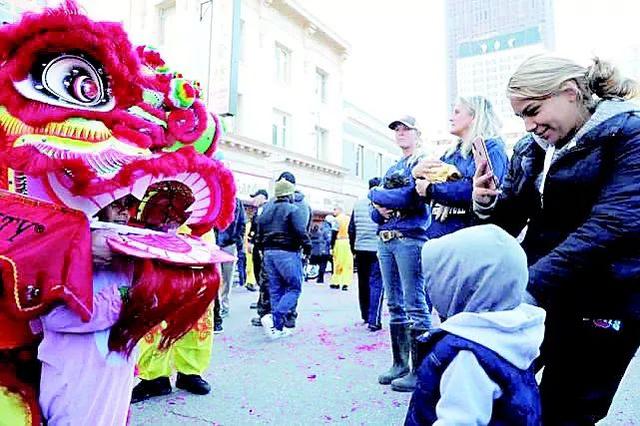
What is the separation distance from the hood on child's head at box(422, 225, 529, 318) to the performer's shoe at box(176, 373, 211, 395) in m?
2.24

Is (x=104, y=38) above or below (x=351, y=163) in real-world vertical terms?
below

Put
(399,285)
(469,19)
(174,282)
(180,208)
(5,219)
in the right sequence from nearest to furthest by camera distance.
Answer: (5,219) < (174,282) < (180,208) < (399,285) < (469,19)

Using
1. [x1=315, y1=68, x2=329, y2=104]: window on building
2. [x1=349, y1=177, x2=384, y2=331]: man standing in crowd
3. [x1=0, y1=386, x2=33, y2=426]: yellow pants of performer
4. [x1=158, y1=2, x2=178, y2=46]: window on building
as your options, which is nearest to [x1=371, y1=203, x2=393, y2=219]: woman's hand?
[x1=349, y1=177, x2=384, y2=331]: man standing in crowd

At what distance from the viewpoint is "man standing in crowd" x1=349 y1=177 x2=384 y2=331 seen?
5656mm

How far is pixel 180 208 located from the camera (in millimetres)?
1733

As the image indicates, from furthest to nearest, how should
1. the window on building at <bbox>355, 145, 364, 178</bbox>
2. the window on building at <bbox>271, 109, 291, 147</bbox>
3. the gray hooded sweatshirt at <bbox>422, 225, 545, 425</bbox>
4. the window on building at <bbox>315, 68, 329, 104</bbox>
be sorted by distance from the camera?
the window on building at <bbox>355, 145, 364, 178</bbox> → the window on building at <bbox>315, 68, 329, 104</bbox> → the window on building at <bbox>271, 109, 291, 147</bbox> → the gray hooded sweatshirt at <bbox>422, 225, 545, 425</bbox>

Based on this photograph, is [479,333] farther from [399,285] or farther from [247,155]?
[247,155]

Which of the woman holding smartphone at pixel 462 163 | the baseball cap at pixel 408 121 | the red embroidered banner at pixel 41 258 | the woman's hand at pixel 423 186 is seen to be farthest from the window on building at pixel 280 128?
the red embroidered banner at pixel 41 258

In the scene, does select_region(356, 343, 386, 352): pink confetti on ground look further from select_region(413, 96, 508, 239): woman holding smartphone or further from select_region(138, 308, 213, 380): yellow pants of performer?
select_region(413, 96, 508, 239): woman holding smartphone

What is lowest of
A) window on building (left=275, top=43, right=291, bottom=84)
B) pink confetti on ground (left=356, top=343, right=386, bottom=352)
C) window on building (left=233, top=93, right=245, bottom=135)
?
pink confetti on ground (left=356, top=343, right=386, bottom=352)

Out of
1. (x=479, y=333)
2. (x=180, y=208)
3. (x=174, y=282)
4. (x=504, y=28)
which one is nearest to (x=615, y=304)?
(x=479, y=333)

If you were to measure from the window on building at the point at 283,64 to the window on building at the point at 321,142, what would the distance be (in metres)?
2.89

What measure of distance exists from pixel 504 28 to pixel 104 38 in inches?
3210

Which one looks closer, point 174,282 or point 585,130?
point 174,282
